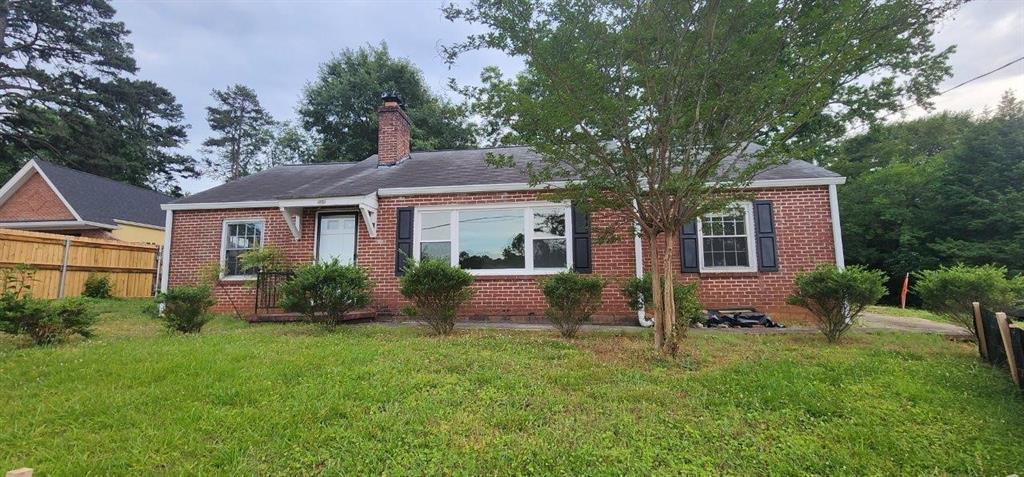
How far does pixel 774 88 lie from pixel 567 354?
11.9 ft

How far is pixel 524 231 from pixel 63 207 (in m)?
17.0

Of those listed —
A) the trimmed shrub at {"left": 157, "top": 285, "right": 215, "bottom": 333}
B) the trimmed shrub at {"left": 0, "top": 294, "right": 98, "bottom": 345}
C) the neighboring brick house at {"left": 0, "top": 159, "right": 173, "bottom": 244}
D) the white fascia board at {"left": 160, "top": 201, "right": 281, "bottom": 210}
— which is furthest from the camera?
the neighboring brick house at {"left": 0, "top": 159, "right": 173, "bottom": 244}

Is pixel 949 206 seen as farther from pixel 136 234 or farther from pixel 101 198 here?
pixel 101 198

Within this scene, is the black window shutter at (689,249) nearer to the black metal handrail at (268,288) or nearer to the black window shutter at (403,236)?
the black window shutter at (403,236)

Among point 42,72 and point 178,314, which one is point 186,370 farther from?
point 42,72

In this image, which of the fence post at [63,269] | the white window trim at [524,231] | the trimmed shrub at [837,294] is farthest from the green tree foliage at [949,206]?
the fence post at [63,269]

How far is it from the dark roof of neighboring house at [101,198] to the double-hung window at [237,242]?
29.9ft

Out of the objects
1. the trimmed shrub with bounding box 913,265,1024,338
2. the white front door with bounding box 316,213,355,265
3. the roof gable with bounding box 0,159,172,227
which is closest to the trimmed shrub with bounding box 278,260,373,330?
the white front door with bounding box 316,213,355,265

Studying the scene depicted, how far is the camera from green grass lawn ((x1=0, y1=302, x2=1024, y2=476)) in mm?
2754

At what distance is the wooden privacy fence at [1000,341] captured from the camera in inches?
156

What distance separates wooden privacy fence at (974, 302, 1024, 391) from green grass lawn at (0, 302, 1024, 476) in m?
0.20

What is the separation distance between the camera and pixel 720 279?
28.0ft

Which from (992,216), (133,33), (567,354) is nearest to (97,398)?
(567,354)

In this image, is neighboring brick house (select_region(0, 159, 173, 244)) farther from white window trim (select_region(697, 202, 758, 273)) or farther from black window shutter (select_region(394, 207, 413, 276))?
white window trim (select_region(697, 202, 758, 273))
